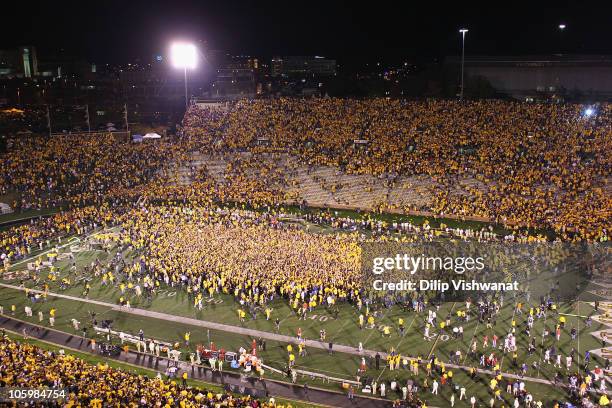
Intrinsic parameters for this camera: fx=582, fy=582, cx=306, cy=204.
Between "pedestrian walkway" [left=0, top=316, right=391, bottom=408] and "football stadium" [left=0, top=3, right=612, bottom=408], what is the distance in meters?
0.09

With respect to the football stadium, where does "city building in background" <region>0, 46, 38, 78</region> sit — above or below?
above

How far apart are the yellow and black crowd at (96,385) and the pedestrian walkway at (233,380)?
6.96ft

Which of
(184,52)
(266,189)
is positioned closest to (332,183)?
(266,189)

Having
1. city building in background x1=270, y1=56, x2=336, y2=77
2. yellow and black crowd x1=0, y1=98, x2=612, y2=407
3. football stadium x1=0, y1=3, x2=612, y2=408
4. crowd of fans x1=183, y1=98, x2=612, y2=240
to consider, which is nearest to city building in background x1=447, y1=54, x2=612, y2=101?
football stadium x1=0, y1=3, x2=612, y2=408

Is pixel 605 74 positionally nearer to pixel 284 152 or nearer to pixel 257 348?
pixel 284 152

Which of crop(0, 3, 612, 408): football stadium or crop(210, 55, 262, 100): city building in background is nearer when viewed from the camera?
crop(0, 3, 612, 408): football stadium

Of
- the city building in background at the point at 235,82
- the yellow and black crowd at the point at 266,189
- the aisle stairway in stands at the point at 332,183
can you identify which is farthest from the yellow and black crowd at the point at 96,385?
the city building in background at the point at 235,82

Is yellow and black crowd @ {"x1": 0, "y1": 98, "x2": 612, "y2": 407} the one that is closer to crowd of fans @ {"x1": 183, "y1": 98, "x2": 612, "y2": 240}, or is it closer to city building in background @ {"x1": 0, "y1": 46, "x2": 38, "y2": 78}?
crowd of fans @ {"x1": 183, "y1": 98, "x2": 612, "y2": 240}

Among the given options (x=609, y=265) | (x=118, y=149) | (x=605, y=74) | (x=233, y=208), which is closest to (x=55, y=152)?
(x=118, y=149)

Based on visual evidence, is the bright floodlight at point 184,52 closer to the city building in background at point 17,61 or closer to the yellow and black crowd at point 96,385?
the city building in background at point 17,61

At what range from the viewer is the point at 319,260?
108 feet

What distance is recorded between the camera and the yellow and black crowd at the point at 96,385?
18000 mm

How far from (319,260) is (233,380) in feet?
34.4

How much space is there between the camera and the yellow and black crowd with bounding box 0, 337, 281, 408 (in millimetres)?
18000
